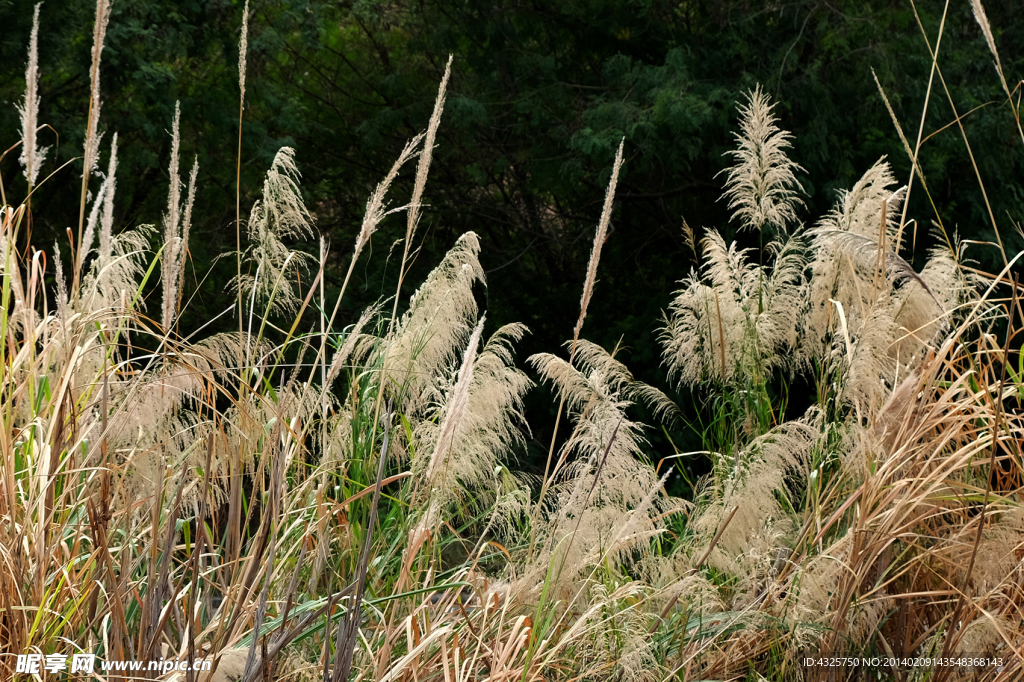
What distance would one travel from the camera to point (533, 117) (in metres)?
7.55

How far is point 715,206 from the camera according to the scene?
8609mm

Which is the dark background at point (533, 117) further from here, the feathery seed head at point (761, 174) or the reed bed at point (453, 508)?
the reed bed at point (453, 508)

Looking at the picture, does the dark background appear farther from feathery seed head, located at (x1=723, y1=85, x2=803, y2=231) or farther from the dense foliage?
feathery seed head, located at (x1=723, y1=85, x2=803, y2=231)

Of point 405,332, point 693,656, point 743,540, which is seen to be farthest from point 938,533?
point 405,332

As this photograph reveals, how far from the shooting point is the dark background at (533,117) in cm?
677

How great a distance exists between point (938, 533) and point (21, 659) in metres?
2.14

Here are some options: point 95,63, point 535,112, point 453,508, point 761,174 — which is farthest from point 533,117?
point 95,63

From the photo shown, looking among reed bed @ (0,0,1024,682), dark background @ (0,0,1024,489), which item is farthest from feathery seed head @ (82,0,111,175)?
dark background @ (0,0,1024,489)

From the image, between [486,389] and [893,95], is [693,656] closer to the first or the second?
[486,389]

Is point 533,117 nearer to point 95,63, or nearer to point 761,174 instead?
point 761,174

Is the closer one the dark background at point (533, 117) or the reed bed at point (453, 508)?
the reed bed at point (453, 508)

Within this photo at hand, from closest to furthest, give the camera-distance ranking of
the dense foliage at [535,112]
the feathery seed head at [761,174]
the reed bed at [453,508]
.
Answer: the reed bed at [453,508]
the feathery seed head at [761,174]
the dense foliage at [535,112]

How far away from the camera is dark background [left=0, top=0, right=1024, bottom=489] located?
22.2ft

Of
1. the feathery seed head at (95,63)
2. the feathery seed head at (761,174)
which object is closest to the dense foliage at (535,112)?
the feathery seed head at (761,174)
